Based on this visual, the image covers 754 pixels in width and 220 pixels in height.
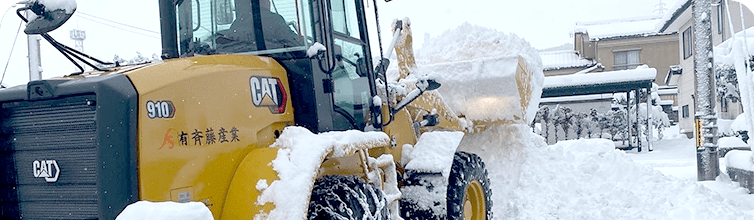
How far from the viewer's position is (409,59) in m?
6.09

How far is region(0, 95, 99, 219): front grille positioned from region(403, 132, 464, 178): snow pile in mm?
2643

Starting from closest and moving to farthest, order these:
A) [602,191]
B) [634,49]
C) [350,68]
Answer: [350,68] < [602,191] < [634,49]

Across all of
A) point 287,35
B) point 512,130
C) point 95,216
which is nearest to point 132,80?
point 95,216

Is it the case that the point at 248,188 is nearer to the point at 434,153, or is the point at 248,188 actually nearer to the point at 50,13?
the point at 50,13

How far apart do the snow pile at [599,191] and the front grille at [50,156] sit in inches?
185

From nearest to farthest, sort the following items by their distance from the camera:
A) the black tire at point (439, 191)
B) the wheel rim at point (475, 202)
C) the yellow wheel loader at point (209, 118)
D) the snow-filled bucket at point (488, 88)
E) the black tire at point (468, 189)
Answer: the yellow wheel loader at point (209, 118)
the black tire at point (439, 191)
the black tire at point (468, 189)
the wheel rim at point (475, 202)
the snow-filled bucket at point (488, 88)

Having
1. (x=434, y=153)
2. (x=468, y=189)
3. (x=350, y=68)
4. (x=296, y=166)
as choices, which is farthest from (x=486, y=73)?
(x=296, y=166)

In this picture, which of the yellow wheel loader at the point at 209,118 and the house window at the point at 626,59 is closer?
the yellow wheel loader at the point at 209,118

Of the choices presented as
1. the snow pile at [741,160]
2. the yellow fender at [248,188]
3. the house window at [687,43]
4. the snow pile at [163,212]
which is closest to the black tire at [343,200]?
the yellow fender at [248,188]

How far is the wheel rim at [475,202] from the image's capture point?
5.55 metres

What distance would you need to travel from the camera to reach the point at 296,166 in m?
2.97

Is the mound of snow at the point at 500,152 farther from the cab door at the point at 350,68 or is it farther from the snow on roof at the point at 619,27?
the snow on roof at the point at 619,27

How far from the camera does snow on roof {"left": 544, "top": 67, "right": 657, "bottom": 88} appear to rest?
17062 millimetres

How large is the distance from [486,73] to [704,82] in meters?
4.53
